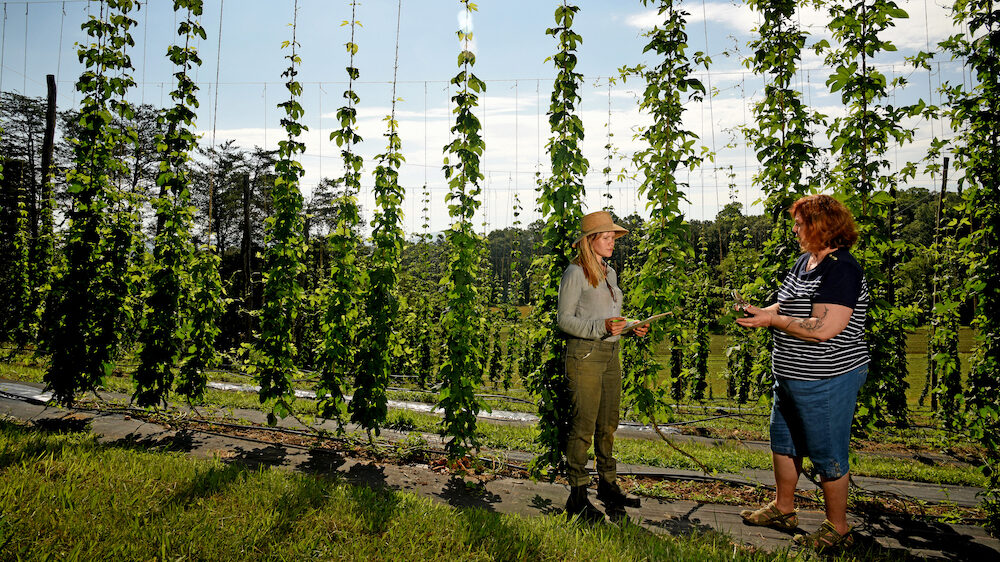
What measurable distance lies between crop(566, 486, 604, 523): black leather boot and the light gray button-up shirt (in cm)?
123

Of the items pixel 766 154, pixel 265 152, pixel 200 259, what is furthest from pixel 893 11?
pixel 265 152

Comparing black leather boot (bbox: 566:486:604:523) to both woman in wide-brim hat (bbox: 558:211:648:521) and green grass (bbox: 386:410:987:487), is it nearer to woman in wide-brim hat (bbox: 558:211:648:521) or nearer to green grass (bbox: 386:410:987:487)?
woman in wide-brim hat (bbox: 558:211:648:521)

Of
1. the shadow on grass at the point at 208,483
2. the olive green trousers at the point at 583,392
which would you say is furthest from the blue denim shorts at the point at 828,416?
the shadow on grass at the point at 208,483

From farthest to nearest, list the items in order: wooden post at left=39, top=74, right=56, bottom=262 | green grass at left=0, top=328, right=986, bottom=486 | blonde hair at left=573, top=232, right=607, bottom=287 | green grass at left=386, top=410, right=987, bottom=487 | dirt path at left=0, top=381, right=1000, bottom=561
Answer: wooden post at left=39, top=74, right=56, bottom=262 < green grass at left=0, top=328, right=986, bottom=486 < green grass at left=386, top=410, right=987, bottom=487 < blonde hair at left=573, top=232, right=607, bottom=287 < dirt path at left=0, top=381, right=1000, bottom=561

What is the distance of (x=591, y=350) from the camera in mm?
3984

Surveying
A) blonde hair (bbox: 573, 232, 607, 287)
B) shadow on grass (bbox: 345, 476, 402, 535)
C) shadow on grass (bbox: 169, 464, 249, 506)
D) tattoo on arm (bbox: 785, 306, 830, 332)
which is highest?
blonde hair (bbox: 573, 232, 607, 287)

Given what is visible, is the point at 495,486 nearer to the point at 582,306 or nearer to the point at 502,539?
the point at 502,539

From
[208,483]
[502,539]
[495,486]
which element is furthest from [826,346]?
[208,483]

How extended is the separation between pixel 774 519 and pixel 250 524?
365 cm

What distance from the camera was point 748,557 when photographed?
283 cm

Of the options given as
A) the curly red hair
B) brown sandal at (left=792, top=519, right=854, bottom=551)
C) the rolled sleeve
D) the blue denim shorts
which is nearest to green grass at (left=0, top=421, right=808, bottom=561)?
brown sandal at (left=792, top=519, right=854, bottom=551)

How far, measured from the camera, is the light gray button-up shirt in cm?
388

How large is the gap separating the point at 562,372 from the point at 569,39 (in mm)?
3214

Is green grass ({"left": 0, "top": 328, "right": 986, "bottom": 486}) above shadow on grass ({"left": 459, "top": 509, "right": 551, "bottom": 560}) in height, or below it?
below
